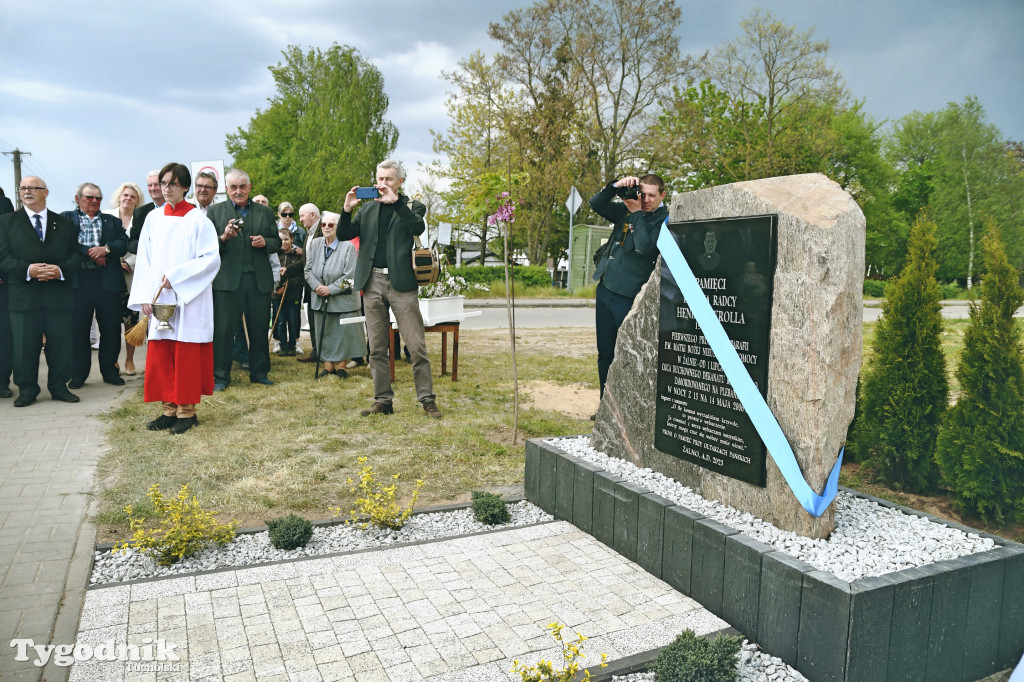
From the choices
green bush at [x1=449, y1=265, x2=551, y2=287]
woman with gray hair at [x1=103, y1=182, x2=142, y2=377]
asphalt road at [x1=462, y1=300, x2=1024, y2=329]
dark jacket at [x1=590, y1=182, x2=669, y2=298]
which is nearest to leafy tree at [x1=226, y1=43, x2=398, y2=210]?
green bush at [x1=449, y1=265, x2=551, y2=287]

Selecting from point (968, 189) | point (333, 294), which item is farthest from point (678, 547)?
point (333, 294)

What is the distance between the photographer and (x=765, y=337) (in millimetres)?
3398

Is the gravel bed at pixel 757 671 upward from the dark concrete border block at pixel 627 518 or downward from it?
downward

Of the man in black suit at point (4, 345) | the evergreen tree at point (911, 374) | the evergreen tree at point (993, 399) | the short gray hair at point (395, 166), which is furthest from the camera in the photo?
the man in black suit at point (4, 345)

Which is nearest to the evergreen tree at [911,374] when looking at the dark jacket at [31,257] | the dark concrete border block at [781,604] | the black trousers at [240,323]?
the dark concrete border block at [781,604]

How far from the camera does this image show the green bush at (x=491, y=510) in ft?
14.4

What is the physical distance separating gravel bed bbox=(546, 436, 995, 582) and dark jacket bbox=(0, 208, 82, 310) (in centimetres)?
681

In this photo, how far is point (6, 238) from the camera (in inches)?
291

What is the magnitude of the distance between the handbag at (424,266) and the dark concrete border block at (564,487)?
3.03m

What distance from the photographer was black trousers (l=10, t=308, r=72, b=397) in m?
7.46

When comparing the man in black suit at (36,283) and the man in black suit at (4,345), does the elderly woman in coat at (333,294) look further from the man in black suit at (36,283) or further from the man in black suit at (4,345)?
the man in black suit at (4,345)

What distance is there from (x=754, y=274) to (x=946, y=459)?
2110mm

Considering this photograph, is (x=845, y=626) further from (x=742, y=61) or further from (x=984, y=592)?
(x=742, y=61)

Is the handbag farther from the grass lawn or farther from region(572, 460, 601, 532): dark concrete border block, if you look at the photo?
region(572, 460, 601, 532): dark concrete border block
